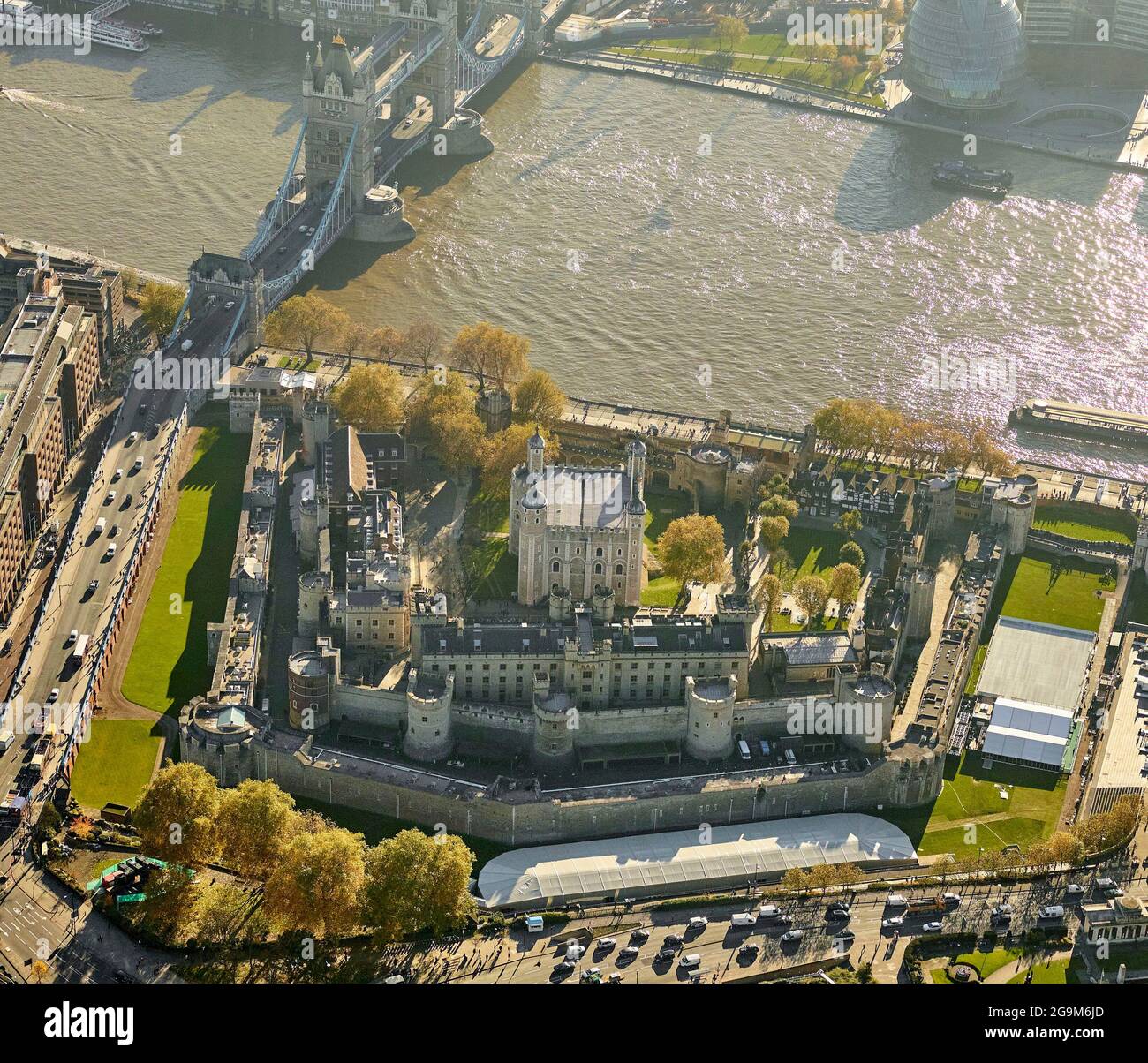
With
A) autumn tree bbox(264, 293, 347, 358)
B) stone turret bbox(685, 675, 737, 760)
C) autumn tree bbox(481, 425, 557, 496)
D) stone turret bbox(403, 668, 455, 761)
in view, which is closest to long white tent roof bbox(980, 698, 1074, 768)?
stone turret bbox(685, 675, 737, 760)

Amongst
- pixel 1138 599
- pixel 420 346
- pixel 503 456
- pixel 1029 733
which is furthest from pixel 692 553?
pixel 420 346

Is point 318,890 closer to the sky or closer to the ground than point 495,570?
closer to the ground

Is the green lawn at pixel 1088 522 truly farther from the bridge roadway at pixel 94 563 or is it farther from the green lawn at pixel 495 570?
the bridge roadway at pixel 94 563

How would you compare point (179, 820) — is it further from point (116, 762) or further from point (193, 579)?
point (193, 579)

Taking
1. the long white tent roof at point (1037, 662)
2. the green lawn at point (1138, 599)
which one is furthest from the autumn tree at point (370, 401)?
the green lawn at point (1138, 599)
